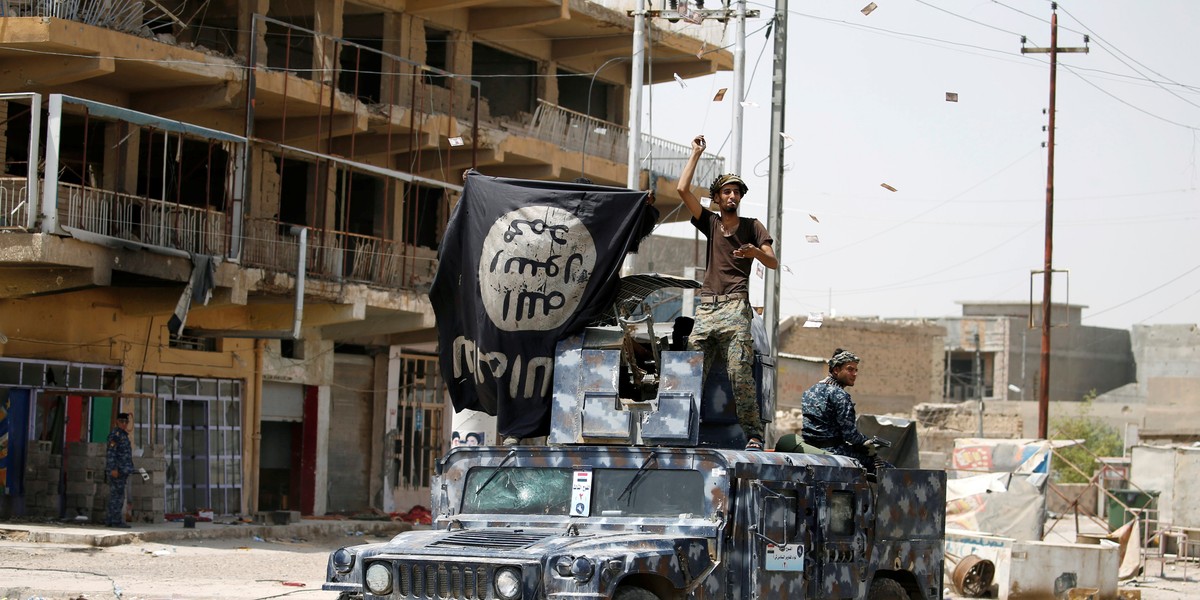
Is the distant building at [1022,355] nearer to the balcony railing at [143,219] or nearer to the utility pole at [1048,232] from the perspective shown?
the utility pole at [1048,232]

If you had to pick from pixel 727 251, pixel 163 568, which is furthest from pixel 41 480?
pixel 727 251

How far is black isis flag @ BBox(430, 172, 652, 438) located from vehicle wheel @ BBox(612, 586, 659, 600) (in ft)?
7.48

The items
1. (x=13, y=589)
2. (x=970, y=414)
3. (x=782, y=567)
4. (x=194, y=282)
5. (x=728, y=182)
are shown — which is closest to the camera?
(x=782, y=567)

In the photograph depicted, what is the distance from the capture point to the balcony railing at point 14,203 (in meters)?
18.7

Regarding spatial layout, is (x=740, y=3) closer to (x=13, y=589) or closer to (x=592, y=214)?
(x=592, y=214)

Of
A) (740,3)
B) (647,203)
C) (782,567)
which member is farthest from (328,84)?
(782,567)

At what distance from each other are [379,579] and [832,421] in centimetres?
371

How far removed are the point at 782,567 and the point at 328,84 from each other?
53.7 feet

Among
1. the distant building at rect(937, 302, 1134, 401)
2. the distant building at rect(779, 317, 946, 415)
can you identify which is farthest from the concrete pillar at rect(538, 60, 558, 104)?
the distant building at rect(937, 302, 1134, 401)

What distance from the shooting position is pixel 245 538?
2109 cm

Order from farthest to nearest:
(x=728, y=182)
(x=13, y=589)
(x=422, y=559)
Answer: (x=13, y=589), (x=728, y=182), (x=422, y=559)

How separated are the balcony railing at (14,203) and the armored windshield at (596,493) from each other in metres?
10.9

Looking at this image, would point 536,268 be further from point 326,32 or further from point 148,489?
point 326,32

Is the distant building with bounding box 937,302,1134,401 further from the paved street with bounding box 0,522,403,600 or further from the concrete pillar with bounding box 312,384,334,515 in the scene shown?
Result: the paved street with bounding box 0,522,403,600
